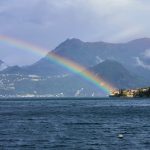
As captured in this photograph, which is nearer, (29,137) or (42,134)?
(29,137)

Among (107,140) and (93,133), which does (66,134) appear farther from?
(107,140)

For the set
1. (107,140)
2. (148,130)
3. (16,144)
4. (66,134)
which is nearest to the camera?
(16,144)

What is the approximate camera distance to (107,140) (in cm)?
8375

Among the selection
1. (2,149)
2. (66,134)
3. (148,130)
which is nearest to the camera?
(2,149)

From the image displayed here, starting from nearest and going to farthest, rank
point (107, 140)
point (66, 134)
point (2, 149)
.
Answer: point (2, 149), point (107, 140), point (66, 134)

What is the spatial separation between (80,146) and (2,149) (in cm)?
1177

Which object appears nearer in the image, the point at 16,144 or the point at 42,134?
the point at 16,144

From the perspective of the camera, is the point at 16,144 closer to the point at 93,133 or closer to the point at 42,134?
the point at 42,134

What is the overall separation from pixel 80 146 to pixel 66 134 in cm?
1785

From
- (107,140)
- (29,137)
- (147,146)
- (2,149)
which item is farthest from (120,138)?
(2,149)

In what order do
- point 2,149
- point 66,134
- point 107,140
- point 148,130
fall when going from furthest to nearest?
point 148,130, point 66,134, point 107,140, point 2,149

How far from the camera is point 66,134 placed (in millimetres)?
93438

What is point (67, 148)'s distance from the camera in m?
73.4

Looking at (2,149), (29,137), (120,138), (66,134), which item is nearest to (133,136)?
(120,138)
